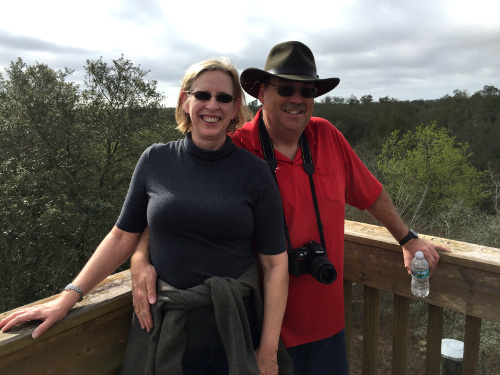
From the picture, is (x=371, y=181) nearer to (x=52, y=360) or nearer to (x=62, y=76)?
(x=52, y=360)

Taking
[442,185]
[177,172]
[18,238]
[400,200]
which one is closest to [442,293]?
[177,172]

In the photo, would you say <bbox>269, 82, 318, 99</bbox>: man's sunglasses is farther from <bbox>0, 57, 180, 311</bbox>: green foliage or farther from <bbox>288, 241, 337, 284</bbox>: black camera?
<bbox>0, 57, 180, 311</bbox>: green foliage

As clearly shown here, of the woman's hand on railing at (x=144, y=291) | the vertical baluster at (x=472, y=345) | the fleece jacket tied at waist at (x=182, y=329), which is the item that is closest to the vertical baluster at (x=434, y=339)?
the vertical baluster at (x=472, y=345)

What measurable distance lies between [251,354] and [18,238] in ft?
37.7

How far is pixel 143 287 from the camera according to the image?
1.46 meters

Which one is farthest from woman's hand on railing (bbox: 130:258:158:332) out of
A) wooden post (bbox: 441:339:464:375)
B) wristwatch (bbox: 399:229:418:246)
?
wooden post (bbox: 441:339:464:375)

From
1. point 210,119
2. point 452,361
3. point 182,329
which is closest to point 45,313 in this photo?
point 182,329

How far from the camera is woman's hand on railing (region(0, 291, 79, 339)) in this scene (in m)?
1.25

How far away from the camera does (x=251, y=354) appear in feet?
4.72

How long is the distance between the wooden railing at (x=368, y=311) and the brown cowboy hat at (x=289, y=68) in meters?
0.79

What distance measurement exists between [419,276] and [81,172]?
14382mm

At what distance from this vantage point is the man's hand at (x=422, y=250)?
164 centimetres

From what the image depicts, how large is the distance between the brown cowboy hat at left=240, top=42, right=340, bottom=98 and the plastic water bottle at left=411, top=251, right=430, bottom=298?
91cm

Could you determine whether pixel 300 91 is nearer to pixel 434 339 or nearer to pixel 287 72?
pixel 287 72
